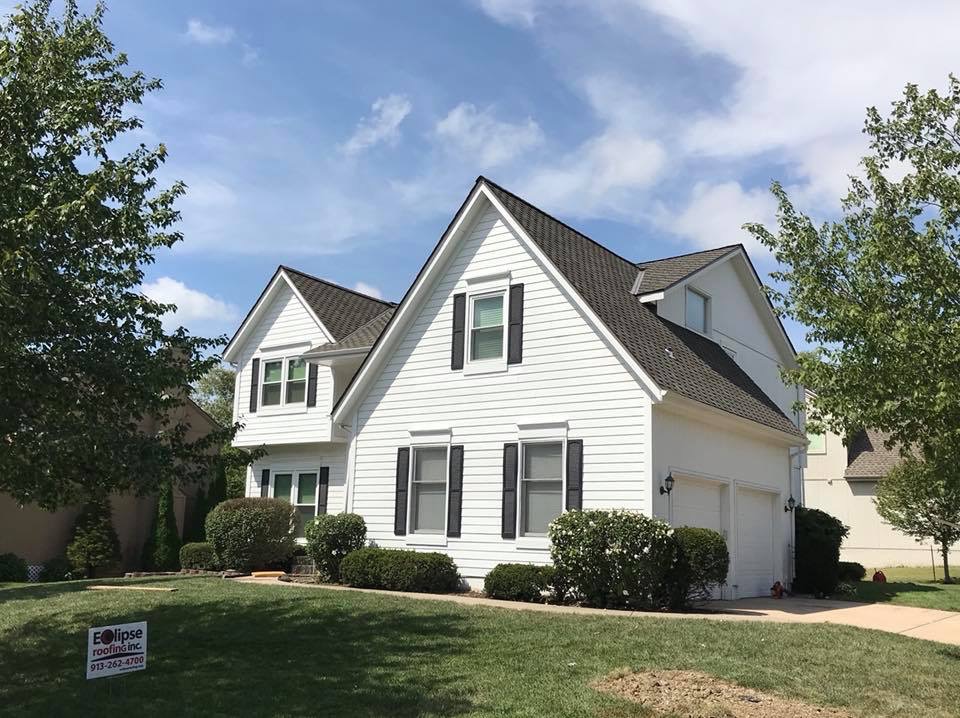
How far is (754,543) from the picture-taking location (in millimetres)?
18953

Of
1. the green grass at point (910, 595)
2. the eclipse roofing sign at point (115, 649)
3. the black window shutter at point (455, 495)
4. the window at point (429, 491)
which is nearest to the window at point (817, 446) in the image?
the green grass at point (910, 595)

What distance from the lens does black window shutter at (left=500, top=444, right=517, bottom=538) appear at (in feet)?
55.6

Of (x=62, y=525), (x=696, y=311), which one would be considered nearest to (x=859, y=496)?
(x=696, y=311)

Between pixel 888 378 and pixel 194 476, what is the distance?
8.28 meters

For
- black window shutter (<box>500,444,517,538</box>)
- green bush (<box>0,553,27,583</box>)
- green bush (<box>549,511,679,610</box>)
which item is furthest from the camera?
green bush (<box>0,553,27,583</box>)

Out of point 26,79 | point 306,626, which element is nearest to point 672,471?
point 306,626

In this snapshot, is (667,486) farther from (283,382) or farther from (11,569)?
(11,569)

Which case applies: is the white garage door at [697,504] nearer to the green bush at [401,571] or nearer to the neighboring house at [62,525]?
the green bush at [401,571]

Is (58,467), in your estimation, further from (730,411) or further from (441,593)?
(730,411)

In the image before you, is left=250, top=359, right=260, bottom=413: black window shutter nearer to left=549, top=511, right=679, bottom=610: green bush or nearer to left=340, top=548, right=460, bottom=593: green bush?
left=340, top=548, right=460, bottom=593: green bush

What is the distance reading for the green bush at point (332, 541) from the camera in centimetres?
1844

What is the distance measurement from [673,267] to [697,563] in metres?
9.18

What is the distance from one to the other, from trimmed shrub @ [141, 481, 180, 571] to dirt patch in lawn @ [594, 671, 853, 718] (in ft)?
64.5

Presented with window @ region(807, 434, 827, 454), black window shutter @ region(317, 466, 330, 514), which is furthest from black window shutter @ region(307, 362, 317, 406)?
window @ region(807, 434, 827, 454)
